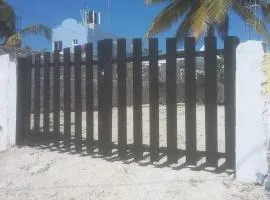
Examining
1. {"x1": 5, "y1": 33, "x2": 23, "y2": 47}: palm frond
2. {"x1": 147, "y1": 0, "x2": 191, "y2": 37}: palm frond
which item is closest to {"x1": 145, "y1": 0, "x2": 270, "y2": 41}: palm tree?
{"x1": 147, "y1": 0, "x2": 191, "y2": 37}: palm frond

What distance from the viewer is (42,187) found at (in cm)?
541

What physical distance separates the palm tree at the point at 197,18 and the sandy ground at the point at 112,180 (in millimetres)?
8738

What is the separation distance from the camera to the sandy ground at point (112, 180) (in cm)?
483

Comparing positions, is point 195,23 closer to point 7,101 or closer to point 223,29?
point 223,29

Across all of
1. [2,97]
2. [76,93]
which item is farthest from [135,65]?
[2,97]

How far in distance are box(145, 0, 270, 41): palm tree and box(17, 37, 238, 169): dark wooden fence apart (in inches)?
321

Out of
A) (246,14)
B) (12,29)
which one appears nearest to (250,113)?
(246,14)

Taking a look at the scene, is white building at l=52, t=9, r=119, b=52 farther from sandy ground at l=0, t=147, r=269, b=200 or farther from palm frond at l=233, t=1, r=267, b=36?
sandy ground at l=0, t=147, r=269, b=200

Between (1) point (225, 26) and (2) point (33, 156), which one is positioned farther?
(1) point (225, 26)

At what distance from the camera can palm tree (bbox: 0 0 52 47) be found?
1998cm

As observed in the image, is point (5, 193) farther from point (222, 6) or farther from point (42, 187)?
point (222, 6)

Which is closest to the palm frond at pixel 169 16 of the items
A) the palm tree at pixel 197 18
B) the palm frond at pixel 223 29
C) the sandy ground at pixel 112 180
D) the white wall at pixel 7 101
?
the palm tree at pixel 197 18

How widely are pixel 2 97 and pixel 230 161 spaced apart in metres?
4.81

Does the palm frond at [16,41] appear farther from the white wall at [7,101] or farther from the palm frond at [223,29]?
the white wall at [7,101]
